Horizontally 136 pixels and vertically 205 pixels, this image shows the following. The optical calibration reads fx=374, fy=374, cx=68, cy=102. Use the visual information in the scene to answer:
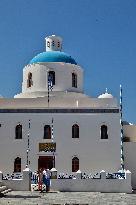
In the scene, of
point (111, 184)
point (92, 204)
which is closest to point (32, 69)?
point (111, 184)

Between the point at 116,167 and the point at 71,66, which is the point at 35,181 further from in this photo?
the point at 71,66

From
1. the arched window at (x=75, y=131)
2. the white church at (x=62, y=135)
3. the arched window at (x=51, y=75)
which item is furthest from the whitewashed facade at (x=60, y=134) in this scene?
the arched window at (x=51, y=75)

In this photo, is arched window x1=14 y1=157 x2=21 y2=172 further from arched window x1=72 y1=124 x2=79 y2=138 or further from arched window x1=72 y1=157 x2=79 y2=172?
arched window x1=72 y1=124 x2=79 y2=138

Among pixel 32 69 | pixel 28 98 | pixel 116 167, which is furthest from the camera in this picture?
pixel 32 69

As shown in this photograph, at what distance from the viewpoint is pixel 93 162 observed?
24.4m

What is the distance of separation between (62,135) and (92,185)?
5177mm

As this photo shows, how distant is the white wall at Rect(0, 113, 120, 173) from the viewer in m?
24.4

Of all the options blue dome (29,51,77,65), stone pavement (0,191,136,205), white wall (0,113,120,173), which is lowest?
stone pavement (0,191,136,205)

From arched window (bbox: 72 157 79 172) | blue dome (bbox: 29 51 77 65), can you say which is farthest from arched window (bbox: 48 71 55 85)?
arched window (bbox: 72 157 79 172)

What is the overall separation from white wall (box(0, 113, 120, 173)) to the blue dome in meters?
5.39

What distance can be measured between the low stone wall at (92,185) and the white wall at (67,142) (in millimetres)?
3463

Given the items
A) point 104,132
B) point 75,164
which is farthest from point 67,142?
point 104,132

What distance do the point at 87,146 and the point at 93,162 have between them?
1116mm

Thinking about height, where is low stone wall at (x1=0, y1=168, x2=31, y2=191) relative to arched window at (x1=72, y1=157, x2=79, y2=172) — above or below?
below
